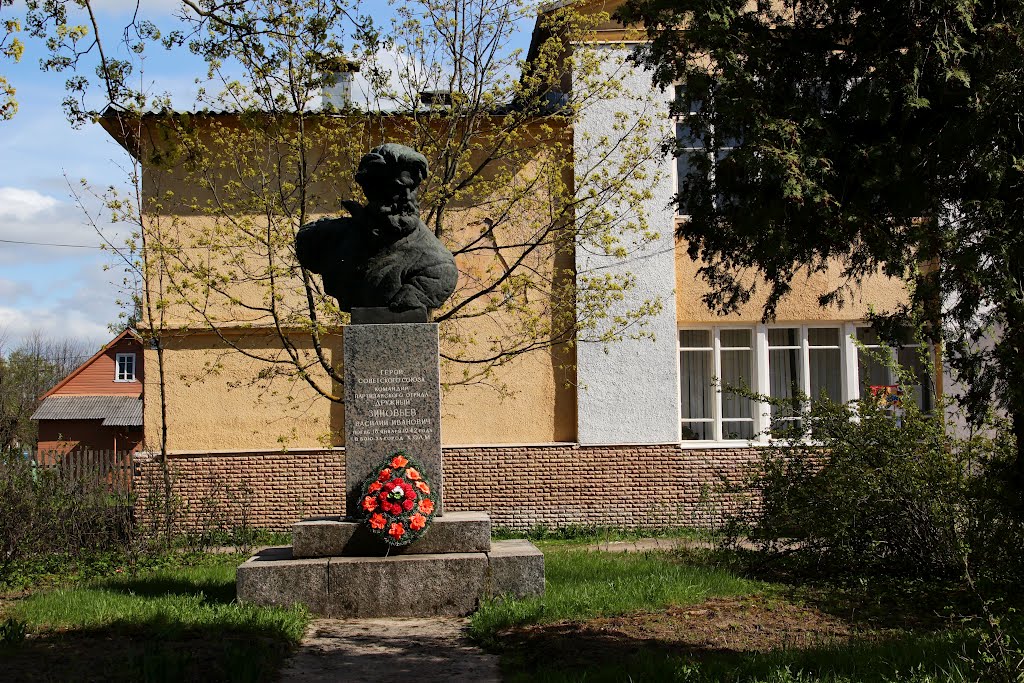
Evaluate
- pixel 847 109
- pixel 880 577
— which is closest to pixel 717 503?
pixel 880 577

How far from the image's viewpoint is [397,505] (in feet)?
29.8

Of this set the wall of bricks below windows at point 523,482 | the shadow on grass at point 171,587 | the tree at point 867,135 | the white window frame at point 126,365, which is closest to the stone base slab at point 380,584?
the shadow on grass at point 171,587

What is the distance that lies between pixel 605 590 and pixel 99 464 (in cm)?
944

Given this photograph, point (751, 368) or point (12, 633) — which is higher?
point (751, 368)

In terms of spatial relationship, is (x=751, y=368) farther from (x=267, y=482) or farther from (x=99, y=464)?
(x=99, y=464)

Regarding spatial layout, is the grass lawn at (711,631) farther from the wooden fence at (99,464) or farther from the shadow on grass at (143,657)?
the wooden fence at (99,464)

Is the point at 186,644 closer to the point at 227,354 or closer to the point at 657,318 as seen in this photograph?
the point at 227,354

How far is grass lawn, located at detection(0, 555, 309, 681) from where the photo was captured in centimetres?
638

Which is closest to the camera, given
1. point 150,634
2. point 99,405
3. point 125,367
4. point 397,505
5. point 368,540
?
point 150,634

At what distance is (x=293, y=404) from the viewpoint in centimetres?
1708

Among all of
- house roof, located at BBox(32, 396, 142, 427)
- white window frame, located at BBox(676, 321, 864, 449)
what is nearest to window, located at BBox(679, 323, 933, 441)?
white window frame, located at BBox(676, 321, 864, 449)

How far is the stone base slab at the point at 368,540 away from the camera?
925cm

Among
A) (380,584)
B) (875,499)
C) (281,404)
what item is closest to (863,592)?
(875,499)

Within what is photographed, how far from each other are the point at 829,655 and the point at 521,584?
332 centimetres
